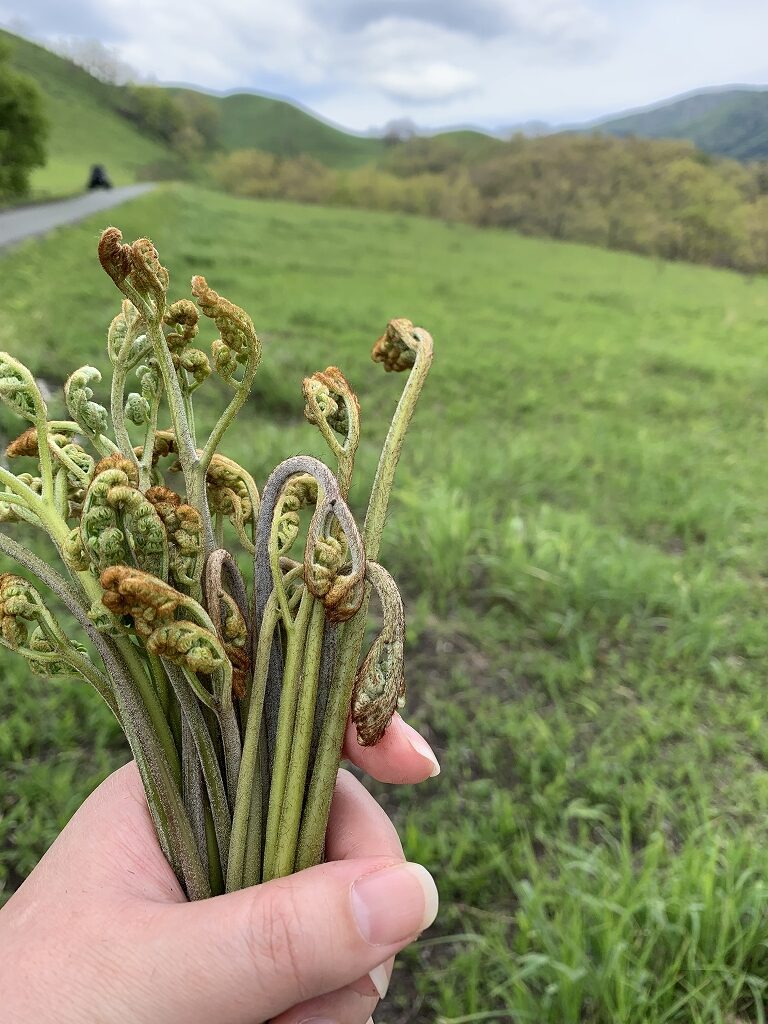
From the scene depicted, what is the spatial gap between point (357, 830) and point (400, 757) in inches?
6.2

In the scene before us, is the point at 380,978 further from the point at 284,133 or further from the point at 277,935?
the point at 284,133

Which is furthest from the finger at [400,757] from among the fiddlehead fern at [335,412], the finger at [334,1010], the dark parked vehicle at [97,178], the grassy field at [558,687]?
the dark parked vehicle at [97,178]

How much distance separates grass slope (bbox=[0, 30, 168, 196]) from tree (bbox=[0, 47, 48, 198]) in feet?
14.4

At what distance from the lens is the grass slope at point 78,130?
35.7 metres

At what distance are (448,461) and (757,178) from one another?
1814 centimetres

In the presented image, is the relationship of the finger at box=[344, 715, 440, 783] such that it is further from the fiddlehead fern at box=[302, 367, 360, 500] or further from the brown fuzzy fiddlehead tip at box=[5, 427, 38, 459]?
the brown fuzzy fiddlehead tip at box=[5, 427, 38, 459]

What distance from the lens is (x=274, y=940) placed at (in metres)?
0.86

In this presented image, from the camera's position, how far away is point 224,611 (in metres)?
0.95

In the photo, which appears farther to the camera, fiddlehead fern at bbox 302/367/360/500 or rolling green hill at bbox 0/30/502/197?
rolling green hill at bbox 0/30/502/197

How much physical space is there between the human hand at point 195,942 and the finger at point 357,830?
0.19 ft

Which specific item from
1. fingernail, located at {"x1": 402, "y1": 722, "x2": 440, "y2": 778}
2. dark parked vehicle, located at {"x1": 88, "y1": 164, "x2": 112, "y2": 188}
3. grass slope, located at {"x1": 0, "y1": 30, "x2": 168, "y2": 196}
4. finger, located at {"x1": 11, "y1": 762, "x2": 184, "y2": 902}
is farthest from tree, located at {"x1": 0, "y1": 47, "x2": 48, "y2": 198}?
fingernail, located at {"x1": 402, "y1": 722, "x2": 440, "y2": 778}

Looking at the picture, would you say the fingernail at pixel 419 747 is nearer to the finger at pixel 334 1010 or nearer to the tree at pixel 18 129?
the finger at pixel 334 1010

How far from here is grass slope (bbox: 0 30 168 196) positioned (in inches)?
1404

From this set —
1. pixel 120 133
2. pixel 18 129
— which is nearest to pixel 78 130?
pixel 120 133
